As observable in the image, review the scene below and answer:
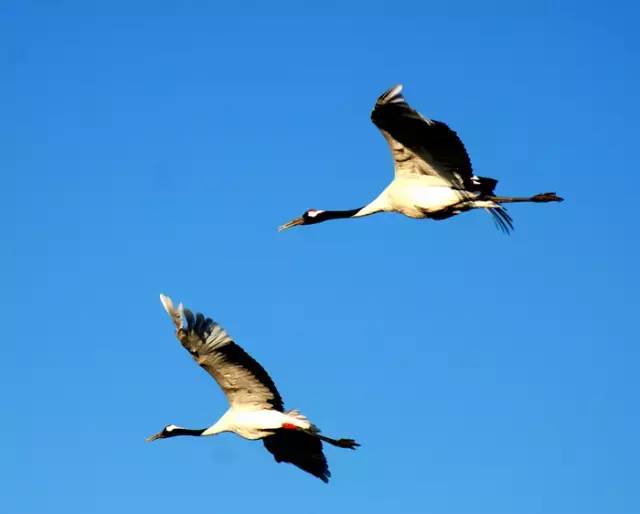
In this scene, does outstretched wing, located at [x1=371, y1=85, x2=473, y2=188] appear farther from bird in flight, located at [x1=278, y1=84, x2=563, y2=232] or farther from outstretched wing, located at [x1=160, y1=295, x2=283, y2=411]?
outstretched wing, located at [x1=160, y1=295, x2=283, y2=411]

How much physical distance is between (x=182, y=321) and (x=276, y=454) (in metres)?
4.52

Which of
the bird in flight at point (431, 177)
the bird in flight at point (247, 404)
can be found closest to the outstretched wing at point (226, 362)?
the bird in flight at point (247, 404)

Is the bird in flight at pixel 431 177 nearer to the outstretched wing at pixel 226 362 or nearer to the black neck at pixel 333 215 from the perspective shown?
the black neck at pixel 333 215

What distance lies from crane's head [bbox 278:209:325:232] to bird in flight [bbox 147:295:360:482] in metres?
4.42

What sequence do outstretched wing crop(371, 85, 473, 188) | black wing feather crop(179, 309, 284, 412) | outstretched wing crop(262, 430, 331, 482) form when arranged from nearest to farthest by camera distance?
outstretched wing crop(371, 85, 473, 188) < black wing feather crop(179, 309, 284, 412) < outstretched wing crop(262, 430, 331, 482)

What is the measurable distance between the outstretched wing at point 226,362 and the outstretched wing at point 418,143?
4580 millimetres

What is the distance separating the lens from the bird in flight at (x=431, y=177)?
30594mm

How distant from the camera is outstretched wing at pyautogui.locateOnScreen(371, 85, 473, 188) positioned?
29.9 m

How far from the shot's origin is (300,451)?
33.9 m

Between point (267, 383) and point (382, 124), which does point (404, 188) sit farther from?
point (267, 383)

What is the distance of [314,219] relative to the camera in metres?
35.5

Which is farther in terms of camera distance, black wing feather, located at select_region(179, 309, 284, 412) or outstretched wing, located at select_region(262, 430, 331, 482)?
outstretched wing, located at select_region(262, 430, 331, 482)

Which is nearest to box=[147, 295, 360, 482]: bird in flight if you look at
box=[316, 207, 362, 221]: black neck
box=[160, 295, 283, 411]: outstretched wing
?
box=[160, 295, 283, 411]: outstretched wing

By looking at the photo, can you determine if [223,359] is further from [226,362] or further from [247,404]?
[247,404]
